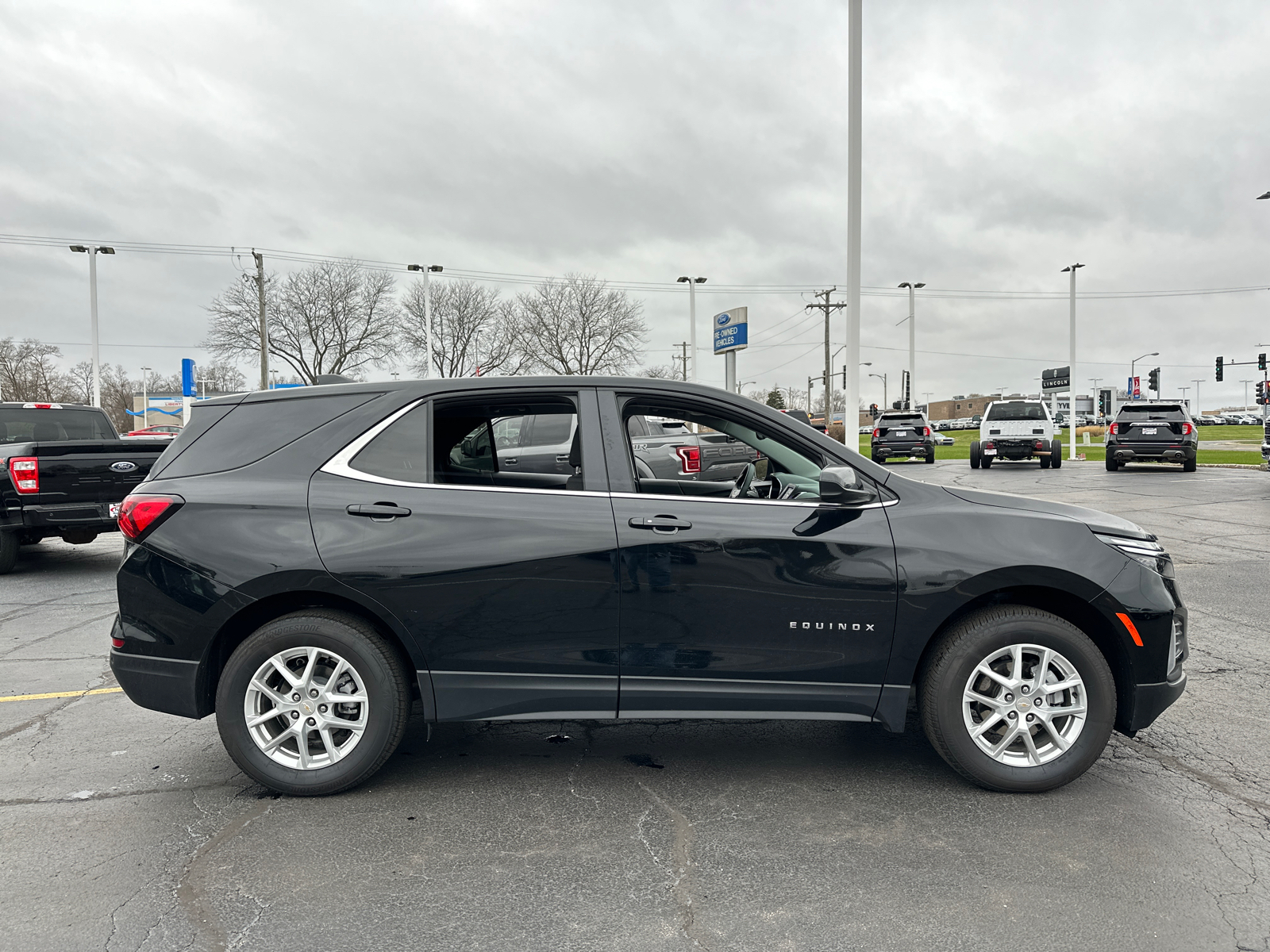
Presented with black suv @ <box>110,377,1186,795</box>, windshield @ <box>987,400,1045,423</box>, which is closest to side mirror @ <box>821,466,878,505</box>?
black suv @ <box>110,377,1186,795</box>

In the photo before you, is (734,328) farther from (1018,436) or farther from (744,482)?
(744,482)

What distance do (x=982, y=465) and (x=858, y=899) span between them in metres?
25.8

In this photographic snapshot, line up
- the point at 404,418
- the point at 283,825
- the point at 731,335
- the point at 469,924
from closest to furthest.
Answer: the point at 469,924 < the point at 283,825 < the point at 404,418 < the point at 731,335

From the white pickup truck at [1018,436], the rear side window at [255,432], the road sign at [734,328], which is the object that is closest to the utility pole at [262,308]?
the road sign at [734,328]

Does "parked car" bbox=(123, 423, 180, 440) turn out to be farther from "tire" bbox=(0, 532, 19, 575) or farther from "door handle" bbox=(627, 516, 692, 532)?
"door handle" bbox=(627, 516, 692, 532)

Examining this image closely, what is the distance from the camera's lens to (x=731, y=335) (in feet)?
112

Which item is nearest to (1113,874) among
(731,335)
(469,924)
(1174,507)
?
(469,924)

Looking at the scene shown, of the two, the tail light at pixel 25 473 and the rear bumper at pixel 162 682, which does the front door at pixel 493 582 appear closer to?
the rear bumper at pixel 162 682

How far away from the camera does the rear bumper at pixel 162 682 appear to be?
3391mm

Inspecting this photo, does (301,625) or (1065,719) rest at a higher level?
(301,625)

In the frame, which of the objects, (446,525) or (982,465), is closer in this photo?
(446,525)

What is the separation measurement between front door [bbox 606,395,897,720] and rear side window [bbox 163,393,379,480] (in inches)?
53.9

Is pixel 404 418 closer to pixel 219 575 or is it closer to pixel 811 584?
pixel 219 575

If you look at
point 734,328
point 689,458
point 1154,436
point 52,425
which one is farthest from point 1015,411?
point 52,425
